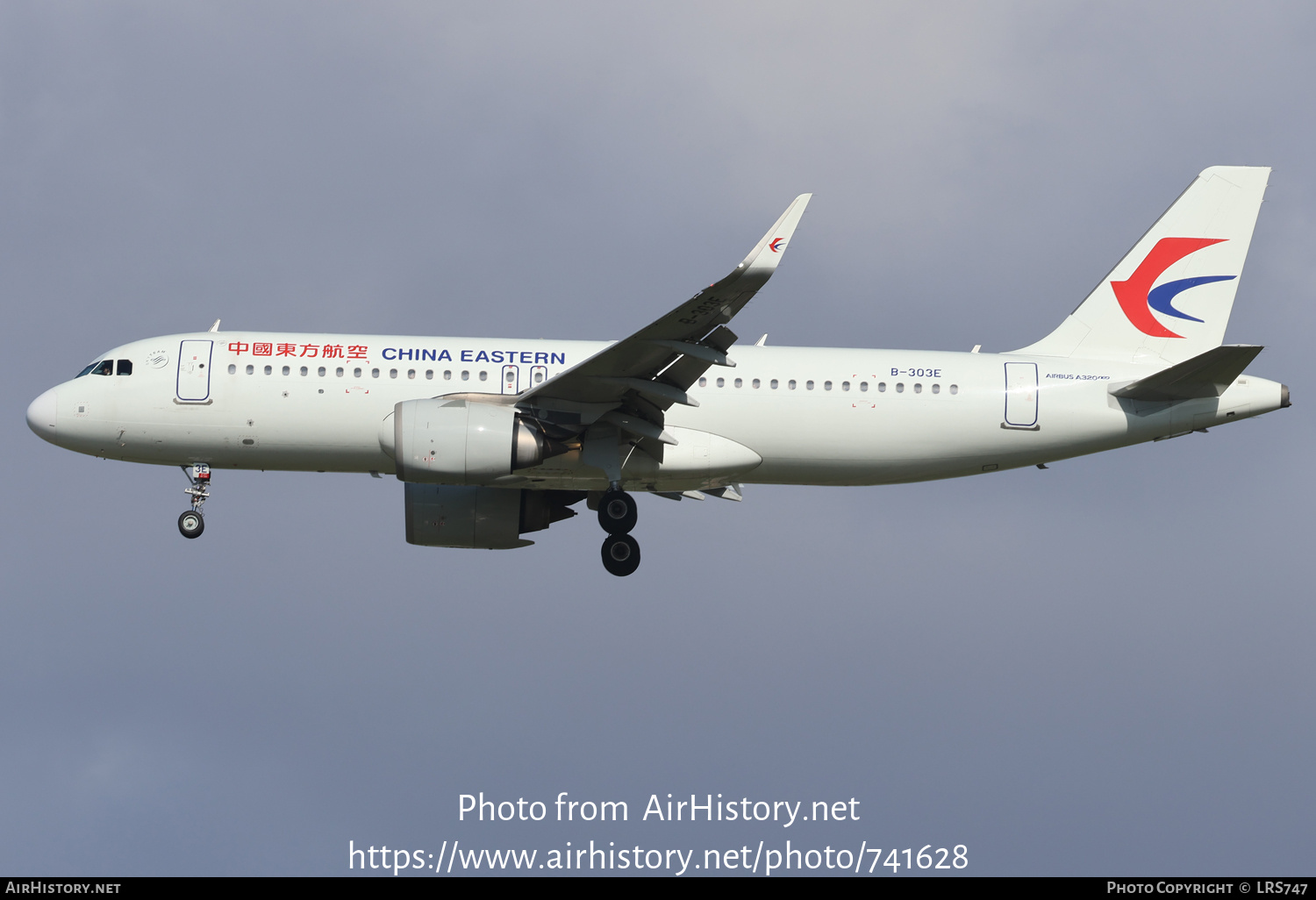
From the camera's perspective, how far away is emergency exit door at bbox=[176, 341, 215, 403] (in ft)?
95.0

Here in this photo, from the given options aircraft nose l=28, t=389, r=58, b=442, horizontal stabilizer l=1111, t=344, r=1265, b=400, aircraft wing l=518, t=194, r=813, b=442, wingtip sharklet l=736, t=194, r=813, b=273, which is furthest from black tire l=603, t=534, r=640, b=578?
aircraft nose l=28, t=389, r=58, b=442

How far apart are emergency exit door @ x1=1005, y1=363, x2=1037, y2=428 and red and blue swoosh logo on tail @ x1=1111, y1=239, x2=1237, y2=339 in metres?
3.43

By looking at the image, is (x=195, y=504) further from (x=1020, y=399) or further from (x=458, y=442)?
(x=1020, y=399)

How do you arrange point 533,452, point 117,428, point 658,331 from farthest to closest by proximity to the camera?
point 117,428, point 533,452, point 658,331

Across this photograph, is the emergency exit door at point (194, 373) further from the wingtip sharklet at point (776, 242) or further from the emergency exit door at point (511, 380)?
the wingtip sharklet at point (776, 242)

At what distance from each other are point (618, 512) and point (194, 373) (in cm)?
879

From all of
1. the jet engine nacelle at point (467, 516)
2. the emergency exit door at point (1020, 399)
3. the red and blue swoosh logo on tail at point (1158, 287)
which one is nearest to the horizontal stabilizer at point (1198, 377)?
the emergency exit door at point (1020, 399)

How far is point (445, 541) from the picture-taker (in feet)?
103

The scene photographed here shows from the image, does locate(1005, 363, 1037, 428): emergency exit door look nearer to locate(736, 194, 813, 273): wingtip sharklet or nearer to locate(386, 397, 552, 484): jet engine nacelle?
locate(736, 194, 813, 273): wingtip sharklet

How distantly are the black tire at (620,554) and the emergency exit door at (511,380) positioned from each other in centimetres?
347

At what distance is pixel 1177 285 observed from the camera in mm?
31797

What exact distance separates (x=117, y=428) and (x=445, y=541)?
22.8 ft

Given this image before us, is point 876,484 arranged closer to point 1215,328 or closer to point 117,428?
point 1215,328
